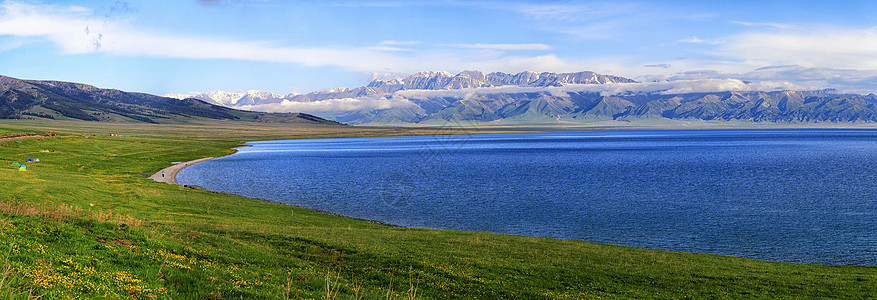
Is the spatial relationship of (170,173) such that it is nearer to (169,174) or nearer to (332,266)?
(169,174)

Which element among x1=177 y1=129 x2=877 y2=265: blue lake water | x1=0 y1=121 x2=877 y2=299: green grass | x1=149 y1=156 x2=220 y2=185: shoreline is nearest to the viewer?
x1=0 y1=121 x2=877 y2=299: green grass

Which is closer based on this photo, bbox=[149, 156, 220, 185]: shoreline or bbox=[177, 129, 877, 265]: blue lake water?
bbox=[177, 129, 877, 265]: blue lake water

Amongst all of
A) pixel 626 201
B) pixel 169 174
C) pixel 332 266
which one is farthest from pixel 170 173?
pixel 332 266

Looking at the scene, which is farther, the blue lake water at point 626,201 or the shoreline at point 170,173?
the shoreline at point 170,173

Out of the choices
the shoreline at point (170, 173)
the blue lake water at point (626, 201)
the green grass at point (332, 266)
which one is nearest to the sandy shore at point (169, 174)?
the shoreline at point (170, 173)

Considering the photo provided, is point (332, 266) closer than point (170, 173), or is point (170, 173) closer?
point (332, 266)

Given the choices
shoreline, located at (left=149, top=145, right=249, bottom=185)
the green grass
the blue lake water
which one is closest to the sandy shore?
shoreline, located at (left=149, top=145, right=249, bottom=185)

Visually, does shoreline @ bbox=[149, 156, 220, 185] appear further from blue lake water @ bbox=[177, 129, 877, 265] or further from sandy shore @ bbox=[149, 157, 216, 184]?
blue lake water @ bbox=[177, 129, 877, 265]

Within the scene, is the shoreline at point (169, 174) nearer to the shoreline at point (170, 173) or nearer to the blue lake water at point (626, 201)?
the shoreline at point (170, 173)

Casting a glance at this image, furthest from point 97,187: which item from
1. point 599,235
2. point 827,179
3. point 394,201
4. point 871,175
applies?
point 871,175

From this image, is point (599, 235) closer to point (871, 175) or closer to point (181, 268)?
point (181, 268)

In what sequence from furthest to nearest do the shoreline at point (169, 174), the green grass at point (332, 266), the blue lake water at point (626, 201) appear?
the shoreline at point (169, 174)
the blue lake water at point (626, 201)
the green grass at point (332, 266)

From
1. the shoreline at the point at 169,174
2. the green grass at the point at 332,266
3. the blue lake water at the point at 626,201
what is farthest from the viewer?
the shoreline at the point at 169,174

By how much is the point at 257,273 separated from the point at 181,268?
2.92m
